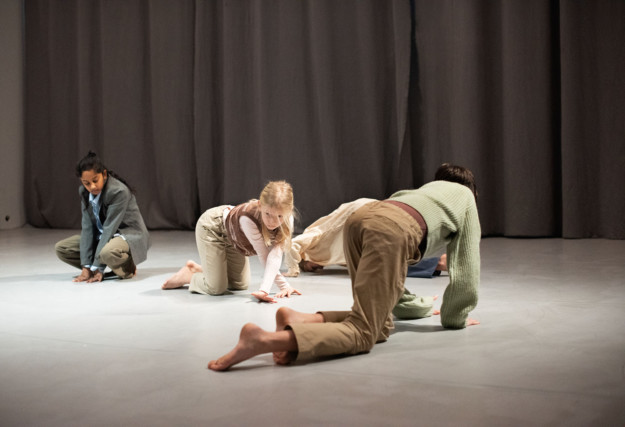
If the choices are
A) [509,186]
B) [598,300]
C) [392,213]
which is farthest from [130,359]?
[509,186]

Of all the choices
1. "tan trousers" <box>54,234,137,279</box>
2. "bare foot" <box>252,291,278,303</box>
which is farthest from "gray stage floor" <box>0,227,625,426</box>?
"tan trousers" <box>54,234,137,279</box>

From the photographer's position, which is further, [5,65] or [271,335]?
[5,65]

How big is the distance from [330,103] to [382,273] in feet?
13.1

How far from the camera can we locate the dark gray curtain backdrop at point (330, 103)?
5242mm

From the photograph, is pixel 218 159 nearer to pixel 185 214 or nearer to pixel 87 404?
pixel 185 214

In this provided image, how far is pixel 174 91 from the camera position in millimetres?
6535

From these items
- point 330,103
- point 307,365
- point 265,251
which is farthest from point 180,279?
point 330,103

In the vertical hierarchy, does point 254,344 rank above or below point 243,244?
below

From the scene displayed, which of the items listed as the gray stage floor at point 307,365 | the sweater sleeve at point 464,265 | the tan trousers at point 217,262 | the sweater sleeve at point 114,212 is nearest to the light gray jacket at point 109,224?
the sweater sleeve at point 114,212

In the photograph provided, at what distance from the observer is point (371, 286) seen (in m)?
2.14

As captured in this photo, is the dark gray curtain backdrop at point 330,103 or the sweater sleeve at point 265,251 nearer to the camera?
the sweater sleeve at point 265,251

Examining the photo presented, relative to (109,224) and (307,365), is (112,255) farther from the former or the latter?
(307,365)

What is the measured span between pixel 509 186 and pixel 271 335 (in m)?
3.82

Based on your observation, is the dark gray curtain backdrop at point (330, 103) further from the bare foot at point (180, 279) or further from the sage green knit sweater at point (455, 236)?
the sage green knit sweater at point (455, 236)
